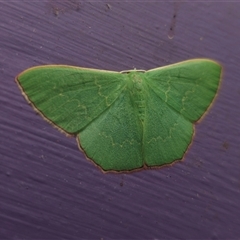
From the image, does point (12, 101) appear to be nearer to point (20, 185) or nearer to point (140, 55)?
point (20, 185)

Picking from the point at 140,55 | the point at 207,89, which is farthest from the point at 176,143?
the point at 140,55

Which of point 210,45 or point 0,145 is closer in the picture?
point 0,145

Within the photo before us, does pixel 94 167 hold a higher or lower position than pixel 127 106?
lower
